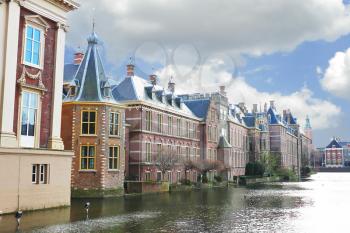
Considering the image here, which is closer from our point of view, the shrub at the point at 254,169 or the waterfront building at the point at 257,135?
the shrub at the point at 254,169

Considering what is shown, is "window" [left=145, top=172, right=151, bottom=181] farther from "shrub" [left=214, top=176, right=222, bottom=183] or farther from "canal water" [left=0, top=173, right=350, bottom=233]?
"canal water" [left=0, top=173, right=350, bottom=233]

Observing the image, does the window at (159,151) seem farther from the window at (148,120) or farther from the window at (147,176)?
the window at (148,120)

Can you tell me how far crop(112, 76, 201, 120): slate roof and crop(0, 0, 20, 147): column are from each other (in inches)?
1049

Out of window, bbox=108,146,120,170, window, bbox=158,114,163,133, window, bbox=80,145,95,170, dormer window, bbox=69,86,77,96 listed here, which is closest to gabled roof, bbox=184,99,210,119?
window, bbox=158,114,163,133

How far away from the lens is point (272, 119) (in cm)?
11931

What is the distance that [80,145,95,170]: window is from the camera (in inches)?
1721

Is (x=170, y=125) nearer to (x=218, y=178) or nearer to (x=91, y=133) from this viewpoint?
(x=218, y=178)

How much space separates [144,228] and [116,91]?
3565 centimetres

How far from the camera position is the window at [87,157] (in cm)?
4372

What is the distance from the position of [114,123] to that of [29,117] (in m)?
16.8

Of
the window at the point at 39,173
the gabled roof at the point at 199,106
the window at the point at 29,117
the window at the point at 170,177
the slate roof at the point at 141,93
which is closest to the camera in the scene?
the window at the point at 29,117

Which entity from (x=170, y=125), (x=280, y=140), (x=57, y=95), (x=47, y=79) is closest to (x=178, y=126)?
(x=170, y=125)

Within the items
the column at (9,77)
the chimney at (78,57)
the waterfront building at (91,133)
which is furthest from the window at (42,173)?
the chimney at (78,57)

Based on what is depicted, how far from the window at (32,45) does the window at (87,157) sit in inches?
617
